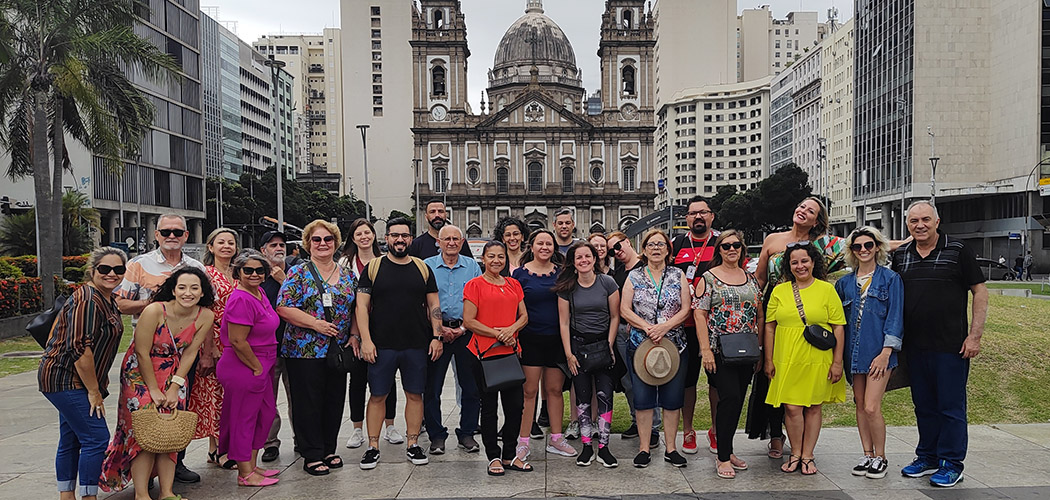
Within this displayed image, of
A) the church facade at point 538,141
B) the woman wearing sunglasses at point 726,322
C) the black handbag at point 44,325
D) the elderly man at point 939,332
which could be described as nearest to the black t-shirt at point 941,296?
the elderly man at point 939,332

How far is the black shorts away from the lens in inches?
236

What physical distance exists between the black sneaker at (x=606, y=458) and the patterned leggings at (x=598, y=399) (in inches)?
1.5

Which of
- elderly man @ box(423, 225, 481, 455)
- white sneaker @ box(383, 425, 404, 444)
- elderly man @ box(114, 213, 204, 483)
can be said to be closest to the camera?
elderly man @ box(114, 213, 204, 483)

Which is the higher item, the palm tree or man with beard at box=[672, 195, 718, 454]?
the palm tree

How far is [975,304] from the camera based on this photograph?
5.51m

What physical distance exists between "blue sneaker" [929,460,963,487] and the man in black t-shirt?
A: 379cm

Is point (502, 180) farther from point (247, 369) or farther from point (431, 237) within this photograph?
point (247, 369)

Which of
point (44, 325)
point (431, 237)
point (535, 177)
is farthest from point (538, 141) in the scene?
point (44, 325)

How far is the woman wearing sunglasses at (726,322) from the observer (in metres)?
5.75

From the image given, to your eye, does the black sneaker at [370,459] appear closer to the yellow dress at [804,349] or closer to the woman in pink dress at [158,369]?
the woman in pink dress at [158,369]

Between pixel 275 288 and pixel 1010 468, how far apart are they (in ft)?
19.6

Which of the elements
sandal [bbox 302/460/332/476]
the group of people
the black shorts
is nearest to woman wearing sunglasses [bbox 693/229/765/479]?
the group of people

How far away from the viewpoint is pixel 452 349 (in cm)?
650

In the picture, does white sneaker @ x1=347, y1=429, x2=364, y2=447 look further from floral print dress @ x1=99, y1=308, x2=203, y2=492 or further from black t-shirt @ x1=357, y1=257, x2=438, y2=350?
floral print dress @ x1=99, y1=308, x2=203, y2=492
